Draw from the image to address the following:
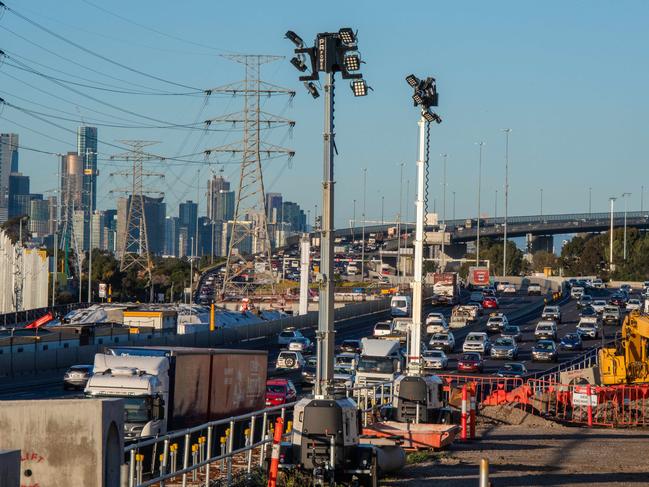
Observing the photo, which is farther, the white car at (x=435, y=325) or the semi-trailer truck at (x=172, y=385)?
the white car at (x=435, y=325)

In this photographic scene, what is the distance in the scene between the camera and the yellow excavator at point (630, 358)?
40.7 metres

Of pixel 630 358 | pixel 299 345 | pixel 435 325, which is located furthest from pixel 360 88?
pixel 435 325

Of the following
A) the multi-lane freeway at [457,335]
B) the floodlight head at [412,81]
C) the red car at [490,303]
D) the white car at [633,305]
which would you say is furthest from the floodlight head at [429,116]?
the red car at [490,303]

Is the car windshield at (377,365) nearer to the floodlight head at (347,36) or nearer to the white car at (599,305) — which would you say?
the floodlight head at (347,36)

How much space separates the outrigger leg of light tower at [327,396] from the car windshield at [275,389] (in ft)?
70.3

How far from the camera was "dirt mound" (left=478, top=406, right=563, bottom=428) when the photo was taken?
32956 millimetres

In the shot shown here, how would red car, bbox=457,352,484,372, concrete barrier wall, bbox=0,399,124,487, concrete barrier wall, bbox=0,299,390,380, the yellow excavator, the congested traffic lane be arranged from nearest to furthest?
concrete barrier wall, bbox=0,399,124,487
the yellow excavator
concrete barrier wall, bbox=0,299,390,380
red car, bbox=457,352,484,372
the congested traffic lane

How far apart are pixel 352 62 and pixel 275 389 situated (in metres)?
22.4

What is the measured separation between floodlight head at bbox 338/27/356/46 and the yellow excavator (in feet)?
76.0

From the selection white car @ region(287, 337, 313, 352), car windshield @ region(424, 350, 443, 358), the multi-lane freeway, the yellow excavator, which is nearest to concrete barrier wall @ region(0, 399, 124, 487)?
the multi-lane freeway

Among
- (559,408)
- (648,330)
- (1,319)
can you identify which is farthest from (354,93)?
(1,319)

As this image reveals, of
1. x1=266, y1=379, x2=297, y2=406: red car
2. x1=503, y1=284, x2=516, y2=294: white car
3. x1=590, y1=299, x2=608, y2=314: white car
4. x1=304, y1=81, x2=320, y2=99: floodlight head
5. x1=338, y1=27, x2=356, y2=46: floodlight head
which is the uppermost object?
x1=338, y1=27, x2=356, y2=46: floodlight head

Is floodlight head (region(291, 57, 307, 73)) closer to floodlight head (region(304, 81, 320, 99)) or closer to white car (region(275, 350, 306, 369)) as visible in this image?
floodlight head (region(304, 81, 320, 99))

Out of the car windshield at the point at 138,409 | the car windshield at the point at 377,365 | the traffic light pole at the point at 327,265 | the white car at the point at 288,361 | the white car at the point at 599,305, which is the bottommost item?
the white car at the point at 288,361
